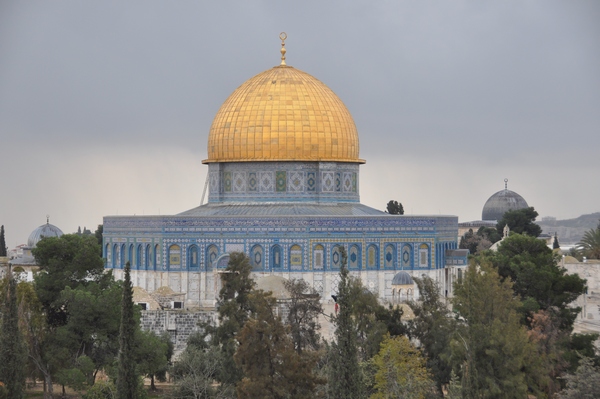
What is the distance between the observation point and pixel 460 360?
36969mm

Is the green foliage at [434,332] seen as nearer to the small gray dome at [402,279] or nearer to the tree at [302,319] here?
the tree at [302,319]

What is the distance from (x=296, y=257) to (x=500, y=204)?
5006 centimetres

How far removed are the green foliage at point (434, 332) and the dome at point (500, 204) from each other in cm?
6115

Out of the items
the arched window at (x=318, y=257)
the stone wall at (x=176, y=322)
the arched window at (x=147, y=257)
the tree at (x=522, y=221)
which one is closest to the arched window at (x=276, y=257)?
the arched window at (x=318, y=257)

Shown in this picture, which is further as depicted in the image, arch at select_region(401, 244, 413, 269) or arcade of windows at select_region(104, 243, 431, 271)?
arch at select_region(401, 244, 413, 269)

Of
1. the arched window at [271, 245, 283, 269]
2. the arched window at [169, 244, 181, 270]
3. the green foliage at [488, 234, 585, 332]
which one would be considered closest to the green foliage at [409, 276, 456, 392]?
the green foliage at [488, 234, 585, 332]

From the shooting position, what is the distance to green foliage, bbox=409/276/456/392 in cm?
3897

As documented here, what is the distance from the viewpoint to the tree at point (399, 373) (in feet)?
117

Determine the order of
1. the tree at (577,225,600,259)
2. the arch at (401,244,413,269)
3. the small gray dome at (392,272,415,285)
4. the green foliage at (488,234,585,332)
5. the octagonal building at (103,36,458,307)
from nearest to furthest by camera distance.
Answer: the green foliage at (488,234,585,332)
the small gray dome at (392,272,415,285)
the octagonal building at (103,36,458,307)
the arch at (401,244,413,269)
the tree at (577,225,600,259)

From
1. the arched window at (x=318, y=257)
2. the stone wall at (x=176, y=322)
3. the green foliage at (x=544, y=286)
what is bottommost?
the stone wall at (x=176, y=322)

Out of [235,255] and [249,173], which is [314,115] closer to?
[249,173]

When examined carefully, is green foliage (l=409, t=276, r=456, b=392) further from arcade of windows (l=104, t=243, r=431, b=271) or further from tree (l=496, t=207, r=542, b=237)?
tree (l=496, t=207, r=542, b=237)

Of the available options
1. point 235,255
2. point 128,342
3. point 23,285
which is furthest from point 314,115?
point 128,342

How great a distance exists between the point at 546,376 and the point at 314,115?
24.8 metres
